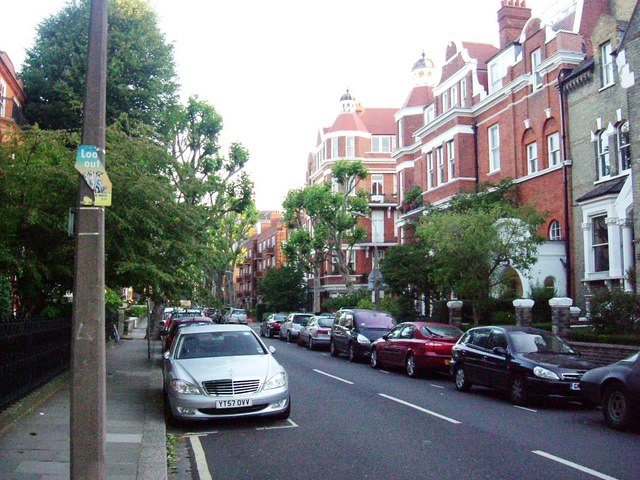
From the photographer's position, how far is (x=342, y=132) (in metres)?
65.9

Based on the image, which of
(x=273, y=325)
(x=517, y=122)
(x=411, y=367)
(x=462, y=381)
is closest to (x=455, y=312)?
(x=411, y=367)

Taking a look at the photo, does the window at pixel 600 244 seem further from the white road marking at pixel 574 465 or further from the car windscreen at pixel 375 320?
the white road marking at pixel 574 465

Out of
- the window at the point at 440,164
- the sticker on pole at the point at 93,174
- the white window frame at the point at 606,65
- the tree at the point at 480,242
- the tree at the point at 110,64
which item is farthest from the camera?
the window at the point at 440,164

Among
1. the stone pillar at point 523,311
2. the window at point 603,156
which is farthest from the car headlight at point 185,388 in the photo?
the window at point 603,156

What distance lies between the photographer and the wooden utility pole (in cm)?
588

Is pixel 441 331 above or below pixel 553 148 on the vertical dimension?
below

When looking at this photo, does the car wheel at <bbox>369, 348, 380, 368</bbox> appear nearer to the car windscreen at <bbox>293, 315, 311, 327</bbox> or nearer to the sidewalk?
the sidewalk

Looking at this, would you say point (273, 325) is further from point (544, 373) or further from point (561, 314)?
point (544, 373)

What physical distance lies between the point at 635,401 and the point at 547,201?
A: 65.5 ft

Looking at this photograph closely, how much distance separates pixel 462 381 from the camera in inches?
586

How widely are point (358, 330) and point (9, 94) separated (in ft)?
53.3

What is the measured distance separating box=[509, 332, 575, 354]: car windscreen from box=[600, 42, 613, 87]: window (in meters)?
Answer: 14.6

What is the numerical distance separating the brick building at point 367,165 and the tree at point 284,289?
12.3ft

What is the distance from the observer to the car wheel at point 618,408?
987 centimetres
